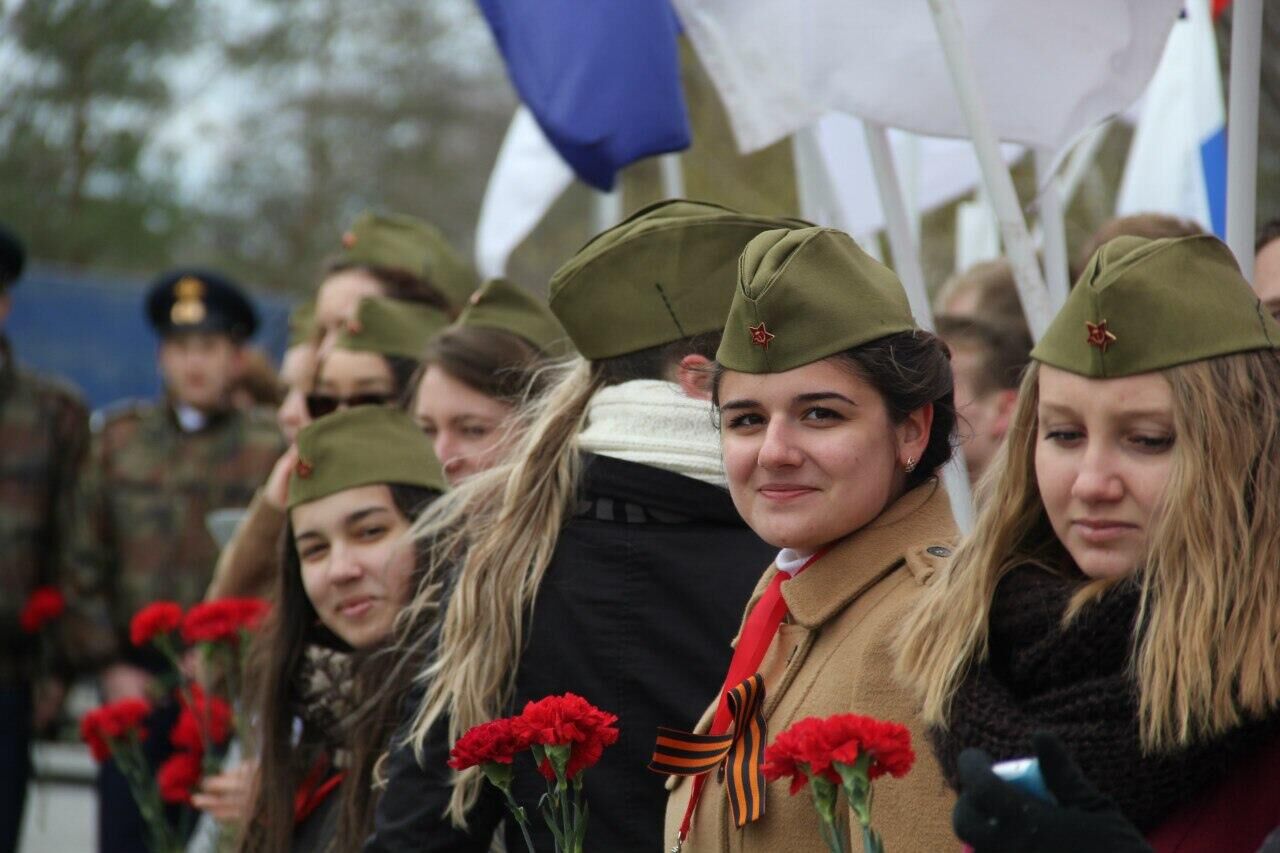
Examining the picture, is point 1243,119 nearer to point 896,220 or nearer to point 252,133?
point 896,220

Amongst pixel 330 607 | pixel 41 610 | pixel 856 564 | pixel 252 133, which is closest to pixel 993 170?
pixel 856 564

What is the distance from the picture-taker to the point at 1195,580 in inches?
83.6

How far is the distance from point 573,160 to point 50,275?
1136 cm

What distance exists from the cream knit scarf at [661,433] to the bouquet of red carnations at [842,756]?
119 cm

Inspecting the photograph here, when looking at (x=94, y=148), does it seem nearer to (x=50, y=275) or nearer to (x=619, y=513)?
(x=50, y=275)

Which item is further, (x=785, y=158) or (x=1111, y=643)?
(x=785, y=158)

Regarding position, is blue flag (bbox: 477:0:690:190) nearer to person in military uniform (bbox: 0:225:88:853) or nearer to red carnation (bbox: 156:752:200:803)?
red carnation (bbox: 156:752:200:803)

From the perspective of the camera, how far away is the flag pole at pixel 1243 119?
3.21 meters

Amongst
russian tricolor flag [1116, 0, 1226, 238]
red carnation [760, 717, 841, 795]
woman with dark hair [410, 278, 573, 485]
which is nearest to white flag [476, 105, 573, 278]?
russian tricolor flag [1116, 0, 1226, 238]

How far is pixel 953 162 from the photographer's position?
21.5 feet

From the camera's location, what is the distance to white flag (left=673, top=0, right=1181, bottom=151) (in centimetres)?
336

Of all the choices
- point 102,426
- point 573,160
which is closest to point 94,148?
point 102,426

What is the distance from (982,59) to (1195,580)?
157 cm

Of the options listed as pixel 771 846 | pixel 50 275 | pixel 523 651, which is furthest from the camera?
pixel 50 275
